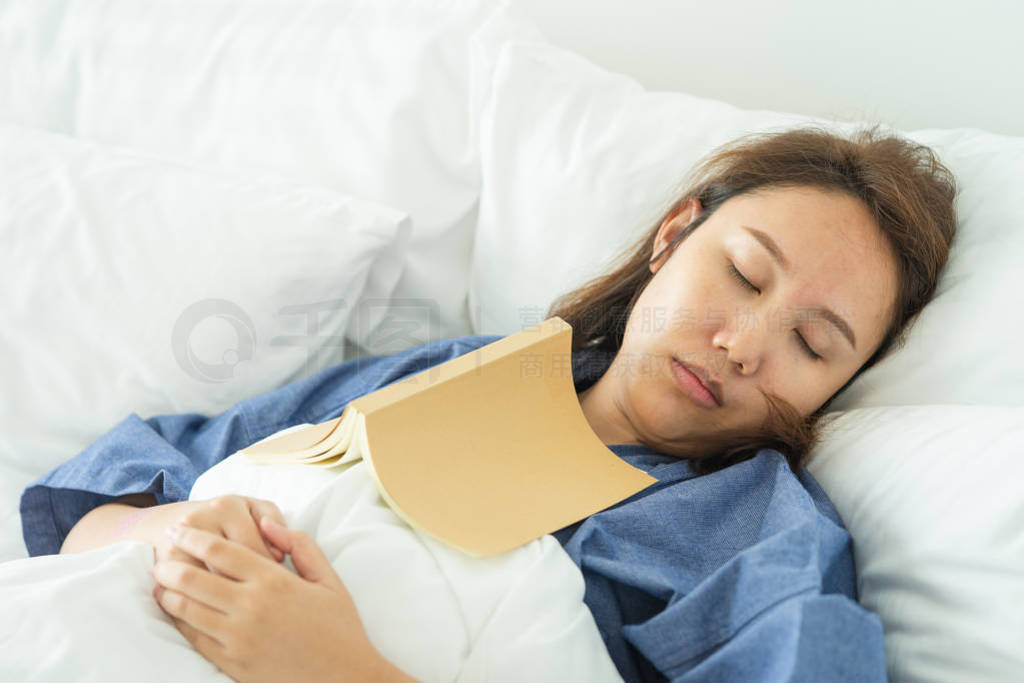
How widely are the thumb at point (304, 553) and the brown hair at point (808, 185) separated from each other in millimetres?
407

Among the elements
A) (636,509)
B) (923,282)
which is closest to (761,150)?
(923,282)

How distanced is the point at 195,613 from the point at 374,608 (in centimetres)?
12

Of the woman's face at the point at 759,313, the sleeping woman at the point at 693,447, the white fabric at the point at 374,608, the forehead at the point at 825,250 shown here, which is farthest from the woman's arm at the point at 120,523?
the forehead at the point at 825,250

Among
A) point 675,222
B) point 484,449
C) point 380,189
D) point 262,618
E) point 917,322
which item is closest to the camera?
point 262,618

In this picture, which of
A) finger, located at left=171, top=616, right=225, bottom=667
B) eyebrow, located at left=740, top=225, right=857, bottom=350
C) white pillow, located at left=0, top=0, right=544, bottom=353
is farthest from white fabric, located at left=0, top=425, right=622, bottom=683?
white pillow, located at left=0, top=0, right=544, bottom=353

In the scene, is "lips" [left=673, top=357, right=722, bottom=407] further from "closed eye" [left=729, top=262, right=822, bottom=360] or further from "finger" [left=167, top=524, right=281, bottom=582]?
"finger" [left=167, top=524, right=281, bottom=582]

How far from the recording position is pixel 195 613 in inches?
22.2

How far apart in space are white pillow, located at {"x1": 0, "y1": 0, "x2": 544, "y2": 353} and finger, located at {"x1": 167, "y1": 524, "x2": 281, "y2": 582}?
20.1 inches

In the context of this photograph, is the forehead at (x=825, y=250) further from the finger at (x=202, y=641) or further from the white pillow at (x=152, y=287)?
the finger at (x=202, y=641)

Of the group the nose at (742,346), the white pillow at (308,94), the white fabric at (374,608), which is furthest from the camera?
the white pillow at (308,94)

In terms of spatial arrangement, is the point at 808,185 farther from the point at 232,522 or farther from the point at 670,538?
the point at 232,522

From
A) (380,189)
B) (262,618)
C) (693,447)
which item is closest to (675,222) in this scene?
(693,447)

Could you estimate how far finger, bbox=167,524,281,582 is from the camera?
1.87 ft

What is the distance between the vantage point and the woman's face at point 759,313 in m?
0.78
